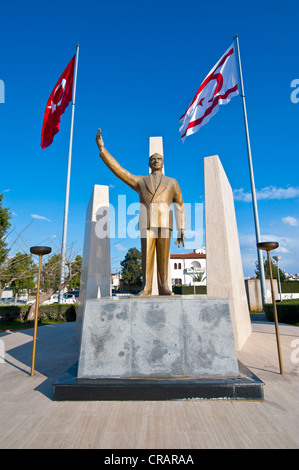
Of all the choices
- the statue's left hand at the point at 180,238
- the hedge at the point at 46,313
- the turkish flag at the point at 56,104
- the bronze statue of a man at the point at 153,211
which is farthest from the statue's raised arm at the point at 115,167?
the hedge at the point at 46,313

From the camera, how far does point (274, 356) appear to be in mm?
6031

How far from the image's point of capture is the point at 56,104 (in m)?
13.8

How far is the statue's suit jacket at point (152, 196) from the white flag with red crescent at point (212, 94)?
6.29 metres

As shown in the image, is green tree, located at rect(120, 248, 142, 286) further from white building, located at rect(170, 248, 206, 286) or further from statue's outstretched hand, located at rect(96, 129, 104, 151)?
statue's outstretched hand, located at rect(96, 129, 104, 151)

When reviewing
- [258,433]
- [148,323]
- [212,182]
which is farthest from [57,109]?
[258,433]

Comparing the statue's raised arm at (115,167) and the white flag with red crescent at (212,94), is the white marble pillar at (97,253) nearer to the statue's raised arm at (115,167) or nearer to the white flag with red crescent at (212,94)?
the statue's raised arm at (115,167)

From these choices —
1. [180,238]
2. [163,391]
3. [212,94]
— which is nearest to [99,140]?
[180,238]

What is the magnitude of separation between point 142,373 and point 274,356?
12.7 ft

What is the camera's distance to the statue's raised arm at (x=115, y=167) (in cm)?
477

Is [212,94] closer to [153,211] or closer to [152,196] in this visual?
[152,196]

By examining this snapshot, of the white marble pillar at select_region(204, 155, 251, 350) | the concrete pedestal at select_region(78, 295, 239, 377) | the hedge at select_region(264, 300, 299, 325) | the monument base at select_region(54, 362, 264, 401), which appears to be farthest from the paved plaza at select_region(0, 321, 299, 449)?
the hedge at select_region(264, 300, 299, 325)

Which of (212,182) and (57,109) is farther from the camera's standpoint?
(57,109)

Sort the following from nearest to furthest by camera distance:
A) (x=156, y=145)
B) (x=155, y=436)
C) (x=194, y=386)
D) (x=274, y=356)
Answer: (x=155, y=436) < (x=194, y=386) < (x=274, y=356) < (x=156, y=145)
